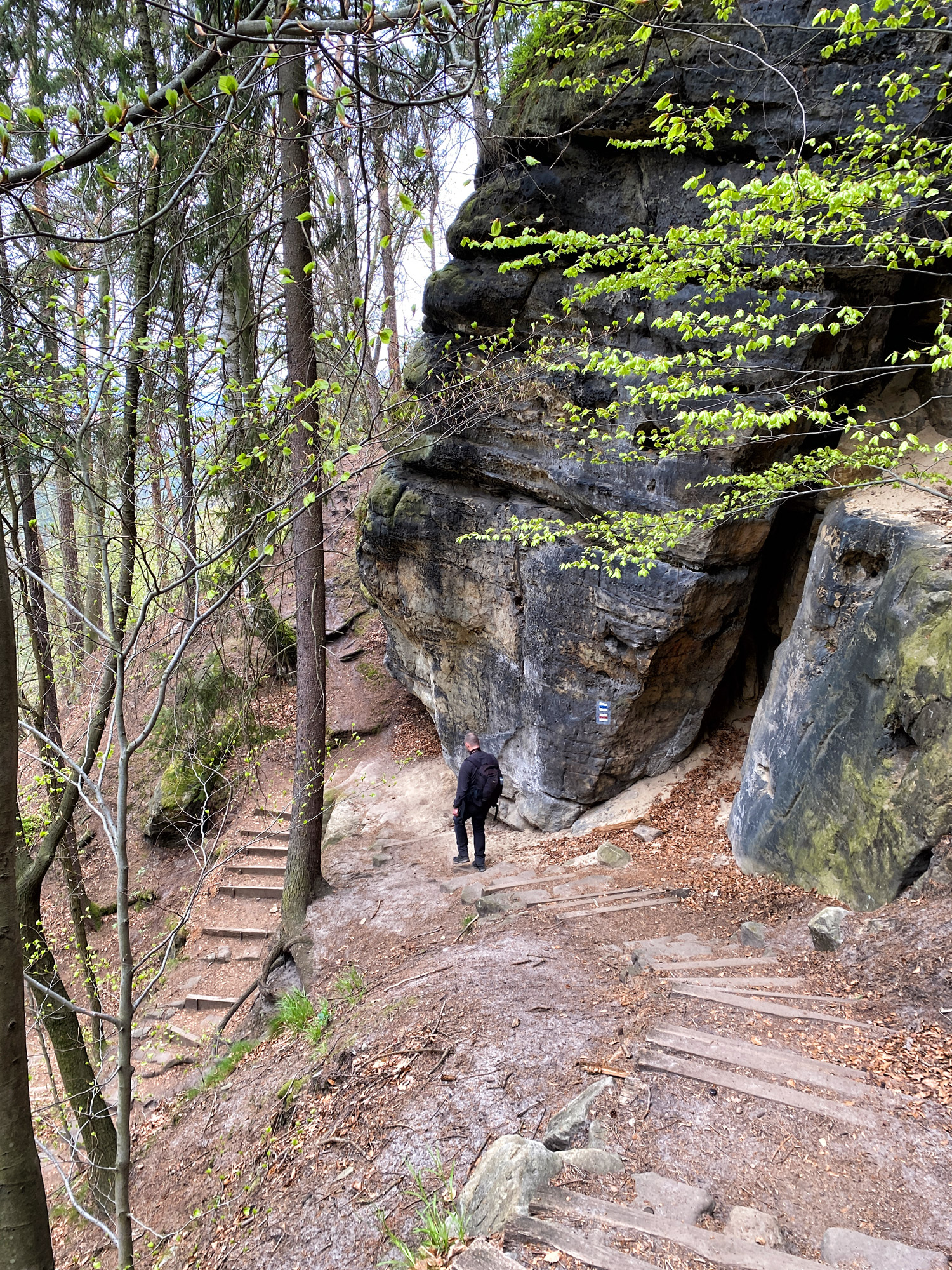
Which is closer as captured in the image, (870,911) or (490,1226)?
(490,1226)

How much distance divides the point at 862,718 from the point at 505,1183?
4696 millimetres

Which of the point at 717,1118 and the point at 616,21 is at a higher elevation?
the point at 616,21

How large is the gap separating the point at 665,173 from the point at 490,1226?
9.62 metres

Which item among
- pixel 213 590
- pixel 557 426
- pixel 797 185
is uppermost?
pixel 797 185

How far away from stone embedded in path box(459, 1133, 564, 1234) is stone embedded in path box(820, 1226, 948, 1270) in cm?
107

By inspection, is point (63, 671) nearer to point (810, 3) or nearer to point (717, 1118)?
point (717, 1118)

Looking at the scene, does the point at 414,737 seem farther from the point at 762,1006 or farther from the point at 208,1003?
the point at 762,1006

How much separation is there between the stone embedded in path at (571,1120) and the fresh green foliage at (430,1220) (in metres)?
0.54

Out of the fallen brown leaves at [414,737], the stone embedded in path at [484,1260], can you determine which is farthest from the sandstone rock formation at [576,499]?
the stone embedded in path at [484,1260]

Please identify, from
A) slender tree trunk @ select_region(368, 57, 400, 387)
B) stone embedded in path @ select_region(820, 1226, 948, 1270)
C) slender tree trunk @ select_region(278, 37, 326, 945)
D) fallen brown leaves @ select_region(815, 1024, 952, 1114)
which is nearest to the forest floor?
fallen brown leaves @ select_region(815, 1024, 952, 1114)

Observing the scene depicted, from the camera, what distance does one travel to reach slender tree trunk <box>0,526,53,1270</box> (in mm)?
2445

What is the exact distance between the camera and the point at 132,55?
7.50 m

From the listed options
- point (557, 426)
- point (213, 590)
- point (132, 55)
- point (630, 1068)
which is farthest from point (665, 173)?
point (630, 1068)

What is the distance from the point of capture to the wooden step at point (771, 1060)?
3.37m
